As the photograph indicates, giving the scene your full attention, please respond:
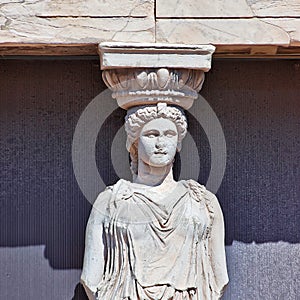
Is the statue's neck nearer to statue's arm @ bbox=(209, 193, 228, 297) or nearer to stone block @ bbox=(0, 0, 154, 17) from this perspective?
statue's arm @ bbox=(209, 193, 228, 297)

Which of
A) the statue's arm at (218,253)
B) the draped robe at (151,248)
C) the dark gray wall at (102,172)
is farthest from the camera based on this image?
the dark gray wall at (102,172)

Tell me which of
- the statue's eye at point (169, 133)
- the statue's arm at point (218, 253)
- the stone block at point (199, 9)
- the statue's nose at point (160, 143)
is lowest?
the statue's arm at point (218, 253)

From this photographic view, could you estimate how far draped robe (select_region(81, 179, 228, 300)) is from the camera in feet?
15.6

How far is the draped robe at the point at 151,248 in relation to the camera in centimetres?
476

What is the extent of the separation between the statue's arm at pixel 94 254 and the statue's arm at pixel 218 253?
1.55ft

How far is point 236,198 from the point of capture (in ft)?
17.1

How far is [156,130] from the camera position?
15.8 feet

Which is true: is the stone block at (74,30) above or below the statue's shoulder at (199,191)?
above

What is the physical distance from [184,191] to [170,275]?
15.1 inches

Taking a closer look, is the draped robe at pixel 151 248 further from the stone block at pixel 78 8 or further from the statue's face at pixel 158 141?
the stone block at pixel 78 8

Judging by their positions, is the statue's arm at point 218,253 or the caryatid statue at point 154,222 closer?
the caryatid statue at point 154,222

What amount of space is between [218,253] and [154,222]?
317mm

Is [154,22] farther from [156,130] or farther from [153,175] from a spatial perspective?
[153,175]

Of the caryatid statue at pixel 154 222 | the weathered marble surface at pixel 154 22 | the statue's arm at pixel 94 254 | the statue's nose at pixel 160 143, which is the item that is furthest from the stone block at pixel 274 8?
the statue's arm at pixel 94 254
